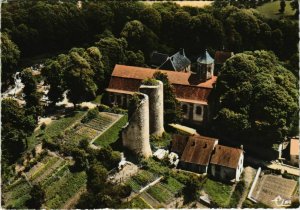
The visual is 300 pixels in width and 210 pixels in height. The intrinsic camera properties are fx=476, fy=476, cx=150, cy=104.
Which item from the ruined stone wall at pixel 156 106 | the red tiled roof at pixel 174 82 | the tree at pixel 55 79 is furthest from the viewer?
the red tiled roof at pixel 174 82

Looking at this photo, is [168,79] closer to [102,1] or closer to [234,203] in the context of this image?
[234,203]

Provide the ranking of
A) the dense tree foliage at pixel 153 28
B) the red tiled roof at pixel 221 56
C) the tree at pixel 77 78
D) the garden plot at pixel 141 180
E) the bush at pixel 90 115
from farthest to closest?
the dense tree foliage at pixel 153 28
the red tiled roof at pixel 221 56
the tree at pixel 77 78
the bush at pixel 90 115
the garden plot at pixel 141 180

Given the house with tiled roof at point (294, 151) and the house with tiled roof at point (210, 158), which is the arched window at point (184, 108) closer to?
the house with tiled roof at point (210, 158)

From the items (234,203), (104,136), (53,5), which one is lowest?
(234,203)

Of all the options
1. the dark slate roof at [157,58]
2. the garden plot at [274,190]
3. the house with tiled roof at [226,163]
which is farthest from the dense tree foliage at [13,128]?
the dark slate roof at [157,58]

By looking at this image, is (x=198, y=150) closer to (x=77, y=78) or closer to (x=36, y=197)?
(x=77, y=78)

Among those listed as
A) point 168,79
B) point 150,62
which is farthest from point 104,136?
point 150,62
